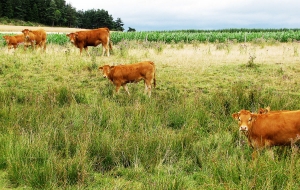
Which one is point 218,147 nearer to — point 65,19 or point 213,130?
point 213,130

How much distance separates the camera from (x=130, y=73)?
10.4 m

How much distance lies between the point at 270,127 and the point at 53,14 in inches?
3761

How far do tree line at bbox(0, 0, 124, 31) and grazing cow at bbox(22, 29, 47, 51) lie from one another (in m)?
71.8

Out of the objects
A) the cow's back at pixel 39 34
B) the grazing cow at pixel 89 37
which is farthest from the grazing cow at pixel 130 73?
the cow's back at pixel 39 34

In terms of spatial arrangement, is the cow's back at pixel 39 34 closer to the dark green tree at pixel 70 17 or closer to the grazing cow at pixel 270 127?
the grazing cow at pixel 270 127

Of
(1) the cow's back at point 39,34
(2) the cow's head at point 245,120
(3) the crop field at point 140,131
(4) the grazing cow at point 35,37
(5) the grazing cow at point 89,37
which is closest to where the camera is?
(3) the crop field at point 140,131

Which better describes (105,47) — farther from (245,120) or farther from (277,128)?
(277,128)

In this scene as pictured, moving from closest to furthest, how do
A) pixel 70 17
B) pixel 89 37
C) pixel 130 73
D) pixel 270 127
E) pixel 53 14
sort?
pixel 270 127 < pixel 130 73 < pixel 89 37 < pixel 53 14 < pixel 70 17

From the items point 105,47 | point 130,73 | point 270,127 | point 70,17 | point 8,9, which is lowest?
point 270,127

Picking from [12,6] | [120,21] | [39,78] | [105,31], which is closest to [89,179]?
[39,78]

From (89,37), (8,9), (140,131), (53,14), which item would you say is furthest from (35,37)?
(53,14)

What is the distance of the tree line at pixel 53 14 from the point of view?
87.9m

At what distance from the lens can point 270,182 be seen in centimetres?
439

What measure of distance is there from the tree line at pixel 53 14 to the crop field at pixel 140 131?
8185 centimetres
